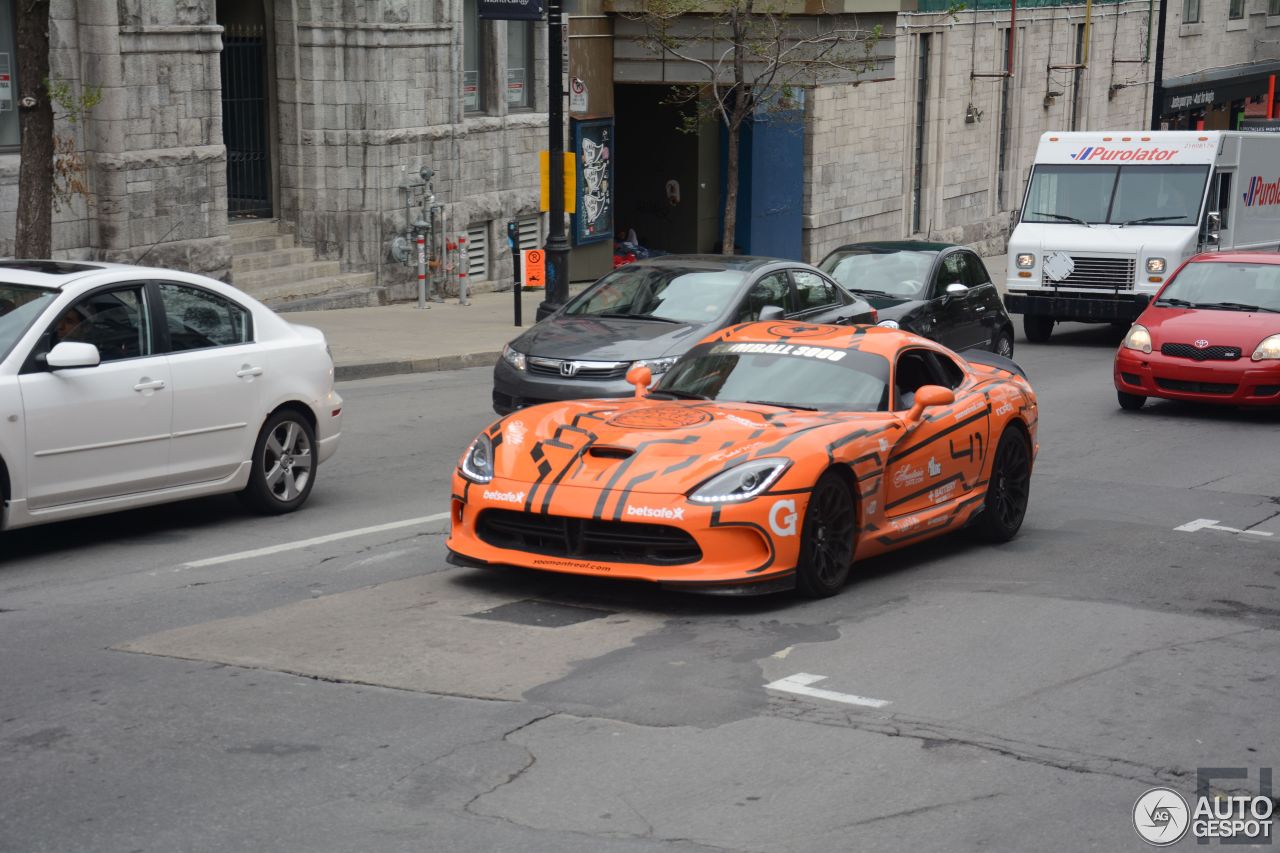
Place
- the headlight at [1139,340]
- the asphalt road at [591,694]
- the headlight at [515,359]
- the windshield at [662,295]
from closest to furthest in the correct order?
1. the asphalt road at [591,694]
2. the headlight at [515,359]
3. the windshield at [662,295]
4. the headlight at [1139,340]

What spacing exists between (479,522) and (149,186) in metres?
13.8

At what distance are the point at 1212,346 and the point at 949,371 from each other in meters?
7.14

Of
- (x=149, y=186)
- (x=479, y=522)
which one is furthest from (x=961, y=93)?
(x=479, y=522)

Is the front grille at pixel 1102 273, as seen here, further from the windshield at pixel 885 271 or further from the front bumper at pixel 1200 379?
the front bumper at pixel 1200 379

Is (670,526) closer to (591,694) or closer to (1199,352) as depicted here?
(591,694)

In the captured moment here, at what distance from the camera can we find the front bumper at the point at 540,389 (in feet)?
44.9

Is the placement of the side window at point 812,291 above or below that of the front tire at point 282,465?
above

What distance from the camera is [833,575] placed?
29.5 feet

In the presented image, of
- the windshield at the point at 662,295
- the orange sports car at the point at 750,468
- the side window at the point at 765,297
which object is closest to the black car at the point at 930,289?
the side window at the point at 765,297

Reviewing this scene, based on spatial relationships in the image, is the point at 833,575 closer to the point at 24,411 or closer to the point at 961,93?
the point at 24,411

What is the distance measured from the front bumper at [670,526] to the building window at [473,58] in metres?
19.2

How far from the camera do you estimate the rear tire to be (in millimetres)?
17391

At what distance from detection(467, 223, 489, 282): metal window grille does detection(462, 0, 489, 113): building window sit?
73.4 inches

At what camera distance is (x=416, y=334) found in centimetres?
2189
